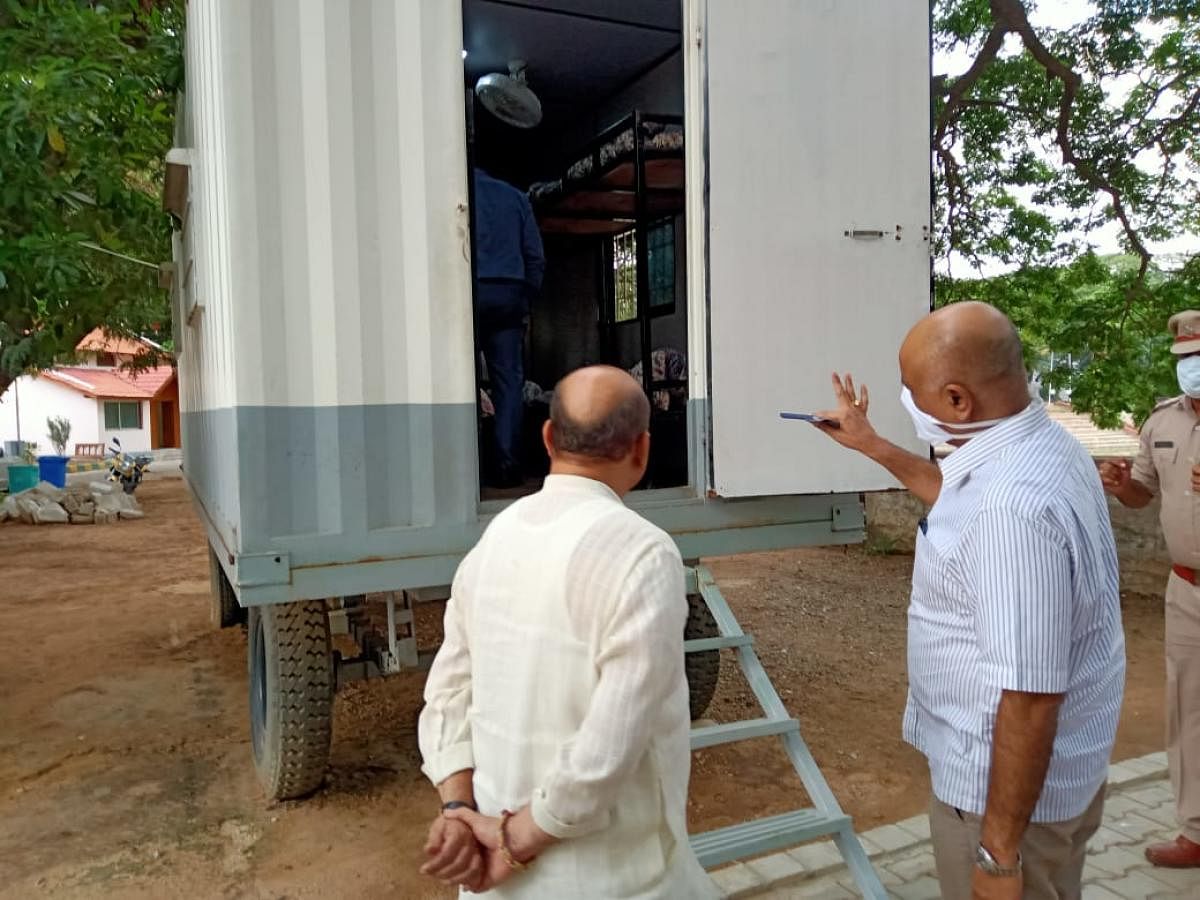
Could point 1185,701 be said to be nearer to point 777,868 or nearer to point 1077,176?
point 777,868

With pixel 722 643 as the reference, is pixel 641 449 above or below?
above

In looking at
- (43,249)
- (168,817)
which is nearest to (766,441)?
(168,817)

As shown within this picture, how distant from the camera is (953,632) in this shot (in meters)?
1.50

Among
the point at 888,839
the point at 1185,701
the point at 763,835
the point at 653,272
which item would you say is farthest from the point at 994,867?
the point at 653,272

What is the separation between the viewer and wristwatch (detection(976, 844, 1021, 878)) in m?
1.37

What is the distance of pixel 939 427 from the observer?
1.56 m

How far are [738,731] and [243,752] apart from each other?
2465 millimetres

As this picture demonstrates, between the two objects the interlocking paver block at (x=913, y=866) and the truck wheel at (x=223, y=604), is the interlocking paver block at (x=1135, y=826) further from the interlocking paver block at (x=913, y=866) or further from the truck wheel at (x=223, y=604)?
the truck wheel at (x=223, y=604)

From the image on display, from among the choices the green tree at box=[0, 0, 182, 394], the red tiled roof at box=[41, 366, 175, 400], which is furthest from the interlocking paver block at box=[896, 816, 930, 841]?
the red tiled roof at box=[41, 366, 175, 400]

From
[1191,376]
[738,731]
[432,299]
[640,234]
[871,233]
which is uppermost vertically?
[640,234]

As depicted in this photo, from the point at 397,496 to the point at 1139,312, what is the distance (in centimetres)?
763

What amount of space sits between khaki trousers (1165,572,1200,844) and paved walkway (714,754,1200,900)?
0.19m

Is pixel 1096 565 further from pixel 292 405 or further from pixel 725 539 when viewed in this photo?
pixel 292 405

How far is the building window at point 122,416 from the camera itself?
32.0m
